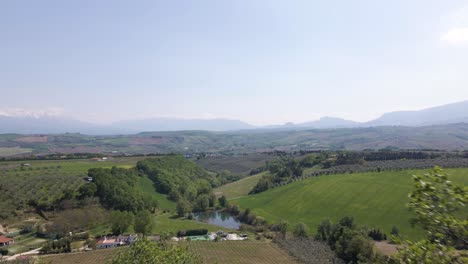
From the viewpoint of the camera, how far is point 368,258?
1743 inches

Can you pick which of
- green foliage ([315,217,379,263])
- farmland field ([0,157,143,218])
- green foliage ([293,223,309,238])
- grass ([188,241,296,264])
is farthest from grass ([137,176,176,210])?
green foliage ([315,217,379,263])

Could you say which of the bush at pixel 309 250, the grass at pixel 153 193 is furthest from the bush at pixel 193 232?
the grass at pixel 153 193

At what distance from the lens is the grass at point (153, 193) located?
94.8m

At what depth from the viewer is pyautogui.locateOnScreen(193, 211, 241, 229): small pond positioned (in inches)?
3118

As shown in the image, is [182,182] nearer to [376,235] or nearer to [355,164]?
[355,164]

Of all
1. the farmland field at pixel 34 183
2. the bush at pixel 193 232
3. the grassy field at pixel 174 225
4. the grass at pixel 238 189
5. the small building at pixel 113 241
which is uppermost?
the farmland field at pixel 34 183

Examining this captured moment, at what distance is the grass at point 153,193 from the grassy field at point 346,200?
2046cm

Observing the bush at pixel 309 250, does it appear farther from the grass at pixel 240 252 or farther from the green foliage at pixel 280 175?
the green foliage at pixel 280 175

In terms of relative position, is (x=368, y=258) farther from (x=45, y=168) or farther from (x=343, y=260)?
(x=45, y=168)

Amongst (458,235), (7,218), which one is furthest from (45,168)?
(458,235)

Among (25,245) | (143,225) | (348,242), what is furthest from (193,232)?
(348,242)

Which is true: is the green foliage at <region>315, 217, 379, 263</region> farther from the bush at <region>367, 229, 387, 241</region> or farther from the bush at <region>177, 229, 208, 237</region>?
the bush at <region>177, 229, 208, 237</region>

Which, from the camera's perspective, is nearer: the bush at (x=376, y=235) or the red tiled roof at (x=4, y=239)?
the red tiled roof at (x=4, y=239)

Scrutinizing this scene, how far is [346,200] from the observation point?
252ft
